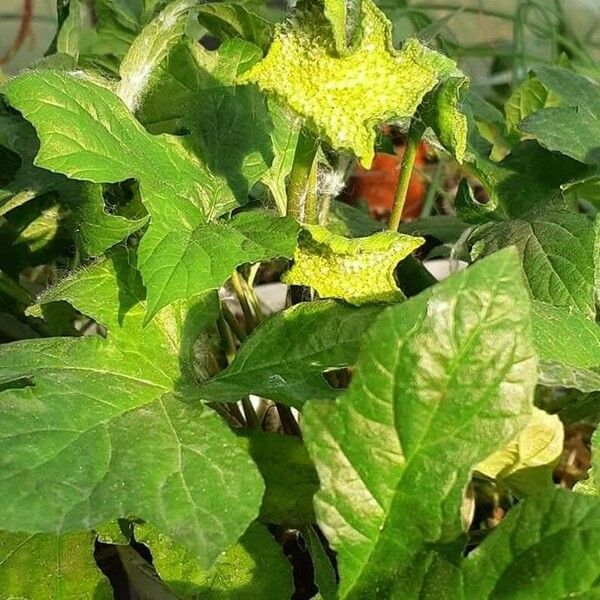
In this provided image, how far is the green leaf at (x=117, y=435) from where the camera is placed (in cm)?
35

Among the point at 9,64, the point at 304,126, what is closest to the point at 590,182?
the point at 304,126

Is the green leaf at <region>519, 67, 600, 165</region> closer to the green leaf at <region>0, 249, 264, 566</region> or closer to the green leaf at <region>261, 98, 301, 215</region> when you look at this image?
the green leaf at <region>261, 98, 301, 215</region>

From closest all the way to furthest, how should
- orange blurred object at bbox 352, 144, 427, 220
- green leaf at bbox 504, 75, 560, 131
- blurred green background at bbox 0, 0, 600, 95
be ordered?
green leaf at bbox 504, 75, 560, 131 → orange blurred object at bbox 352, 144, 427, 220 → blurred green background at bbox 0, 0, 600, 95

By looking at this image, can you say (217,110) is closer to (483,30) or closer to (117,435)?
(117,435)

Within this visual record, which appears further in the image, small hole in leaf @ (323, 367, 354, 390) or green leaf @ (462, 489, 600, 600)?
small hole in leaf @ (323, 367, 354, 390)

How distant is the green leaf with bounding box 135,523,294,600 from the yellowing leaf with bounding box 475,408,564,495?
0.12 m

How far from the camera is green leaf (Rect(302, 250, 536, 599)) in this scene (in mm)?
347

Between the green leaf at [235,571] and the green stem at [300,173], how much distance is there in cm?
16

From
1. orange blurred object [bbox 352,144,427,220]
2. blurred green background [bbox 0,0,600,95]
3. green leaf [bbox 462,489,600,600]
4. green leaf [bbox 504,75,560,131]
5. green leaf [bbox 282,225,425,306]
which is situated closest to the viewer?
green leaf [bbox 462,489,600,600]

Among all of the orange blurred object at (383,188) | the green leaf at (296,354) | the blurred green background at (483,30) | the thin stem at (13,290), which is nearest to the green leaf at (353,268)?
the green leaf at (296,354)

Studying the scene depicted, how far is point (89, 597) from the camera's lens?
483mm

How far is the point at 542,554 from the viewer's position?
0.35 meters

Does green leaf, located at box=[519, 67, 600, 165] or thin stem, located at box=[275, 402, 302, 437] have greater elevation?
→ green leaf, located at box=[519, 67, 600, 165]

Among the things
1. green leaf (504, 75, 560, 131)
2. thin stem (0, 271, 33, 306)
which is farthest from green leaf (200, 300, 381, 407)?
green leaf (504, 75, 560, 131)
